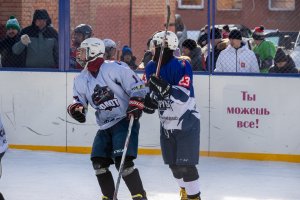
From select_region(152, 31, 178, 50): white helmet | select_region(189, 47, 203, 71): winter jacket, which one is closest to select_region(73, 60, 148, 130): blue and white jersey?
select_region(152, 31, 178, 50): white helmet

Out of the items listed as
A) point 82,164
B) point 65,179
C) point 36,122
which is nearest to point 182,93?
point 65,179

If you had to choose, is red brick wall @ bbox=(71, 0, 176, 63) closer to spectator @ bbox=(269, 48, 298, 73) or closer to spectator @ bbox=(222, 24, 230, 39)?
spectator @ bbox=(222, 24, 230, 39)

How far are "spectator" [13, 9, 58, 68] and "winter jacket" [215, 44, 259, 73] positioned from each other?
5.89 feet

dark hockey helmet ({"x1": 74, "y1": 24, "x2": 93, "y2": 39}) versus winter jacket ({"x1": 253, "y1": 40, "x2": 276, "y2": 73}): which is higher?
dark hockey helmet ({"x1": 74, "y1": 24, "x2": 93, "y2": 39})

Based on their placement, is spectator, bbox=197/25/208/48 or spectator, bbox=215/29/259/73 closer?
spectator, bbox=215/29/259/73

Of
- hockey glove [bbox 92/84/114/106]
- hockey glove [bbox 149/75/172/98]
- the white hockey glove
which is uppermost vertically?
the white hockey glove

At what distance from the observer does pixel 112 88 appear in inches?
263

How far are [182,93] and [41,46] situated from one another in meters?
3.54

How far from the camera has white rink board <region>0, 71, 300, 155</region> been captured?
364 inches

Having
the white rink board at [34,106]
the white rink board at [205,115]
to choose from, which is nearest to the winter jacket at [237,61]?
the white rink board at [205,115]

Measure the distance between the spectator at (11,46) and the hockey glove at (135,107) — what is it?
3.57 meters

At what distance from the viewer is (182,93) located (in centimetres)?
666

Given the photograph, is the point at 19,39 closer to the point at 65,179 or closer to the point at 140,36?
the point at 140,36

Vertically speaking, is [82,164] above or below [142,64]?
below
